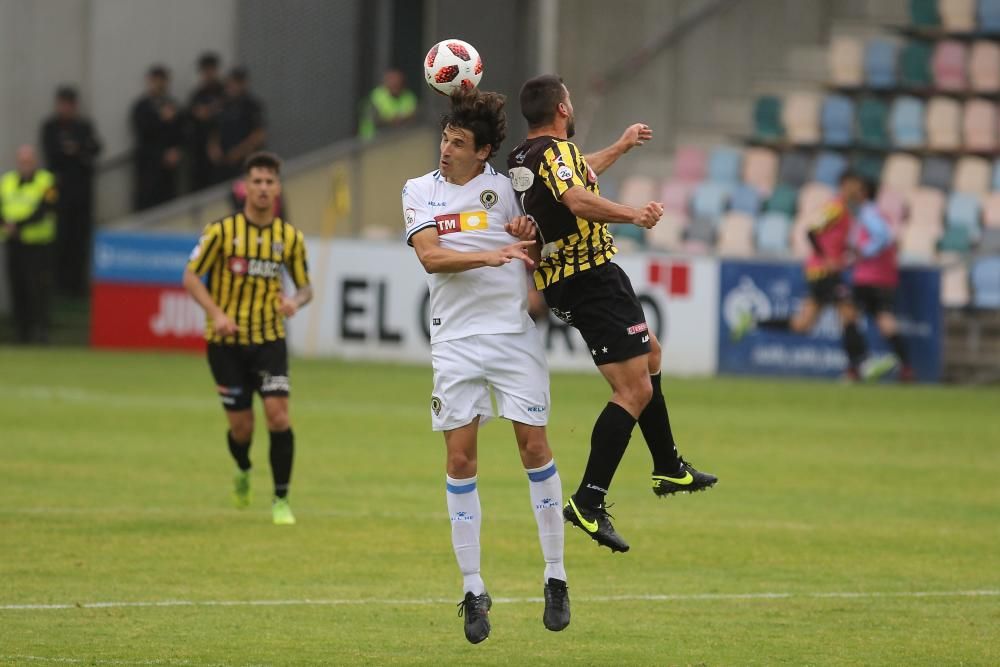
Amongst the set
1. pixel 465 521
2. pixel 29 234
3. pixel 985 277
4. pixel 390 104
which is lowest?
pixel 465 521

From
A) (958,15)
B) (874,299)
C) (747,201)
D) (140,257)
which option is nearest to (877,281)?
(874,299)

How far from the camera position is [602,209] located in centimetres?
782

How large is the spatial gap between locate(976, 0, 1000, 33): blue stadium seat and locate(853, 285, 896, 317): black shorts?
23.5 ft

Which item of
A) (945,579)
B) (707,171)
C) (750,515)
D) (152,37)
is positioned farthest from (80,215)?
(945,579)

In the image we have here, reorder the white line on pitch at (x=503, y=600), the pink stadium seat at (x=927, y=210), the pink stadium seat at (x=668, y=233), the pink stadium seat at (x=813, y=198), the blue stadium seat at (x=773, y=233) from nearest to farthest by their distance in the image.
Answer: the white line on pitch at (x=503, y=600) < the pink stadium seat at (x=927, y=210) < the blue stadium seat at (x=773, y=233) < the pink stadium seat at (x=668, y=233) < the pink stadium seat at (x=813, y=198)

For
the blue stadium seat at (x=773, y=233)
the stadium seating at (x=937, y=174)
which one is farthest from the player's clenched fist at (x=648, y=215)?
the stadium seating at (x=937, y=174)

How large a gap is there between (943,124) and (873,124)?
3.21 feet

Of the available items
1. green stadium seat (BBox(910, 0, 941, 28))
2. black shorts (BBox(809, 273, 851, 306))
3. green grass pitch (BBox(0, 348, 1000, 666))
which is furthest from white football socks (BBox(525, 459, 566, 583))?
green stadium seat (BBox(910, 0, 941, 28))

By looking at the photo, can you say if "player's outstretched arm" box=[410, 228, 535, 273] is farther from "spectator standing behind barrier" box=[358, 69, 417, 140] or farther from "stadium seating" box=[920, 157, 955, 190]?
"spectator standing behind barrier" box=[358, 69, 417, 140]

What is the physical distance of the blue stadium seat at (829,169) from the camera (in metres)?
26.0

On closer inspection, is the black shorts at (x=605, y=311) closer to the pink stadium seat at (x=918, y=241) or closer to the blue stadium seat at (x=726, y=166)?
the pink stadium seat at (x=918, y=241)

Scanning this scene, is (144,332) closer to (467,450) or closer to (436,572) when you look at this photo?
(436,572)

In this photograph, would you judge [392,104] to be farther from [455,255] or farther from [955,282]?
[455,255]

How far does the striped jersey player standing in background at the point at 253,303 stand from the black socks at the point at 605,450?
12.0 ft
